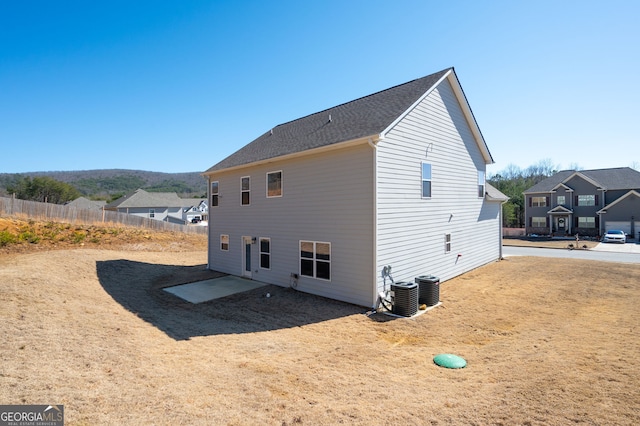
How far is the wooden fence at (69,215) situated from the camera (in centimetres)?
2014

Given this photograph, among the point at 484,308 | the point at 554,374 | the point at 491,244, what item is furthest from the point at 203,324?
the point at 491,244

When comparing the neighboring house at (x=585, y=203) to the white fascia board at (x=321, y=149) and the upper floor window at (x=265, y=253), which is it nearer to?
the white fascia board at (x=321, y=149)

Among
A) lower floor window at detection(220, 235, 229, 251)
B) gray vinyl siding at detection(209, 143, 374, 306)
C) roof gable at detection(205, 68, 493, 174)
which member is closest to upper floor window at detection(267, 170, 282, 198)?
gray vinyl siding at detection(209, 143, 374, 306)

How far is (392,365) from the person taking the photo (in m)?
6.10

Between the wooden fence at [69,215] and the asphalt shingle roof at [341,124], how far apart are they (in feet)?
47.0

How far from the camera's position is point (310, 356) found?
21.3 ft

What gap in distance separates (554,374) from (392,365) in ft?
8.77

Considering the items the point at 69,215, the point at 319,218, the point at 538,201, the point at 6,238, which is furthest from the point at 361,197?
the point at 538,201

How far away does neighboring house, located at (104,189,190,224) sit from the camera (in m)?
48.4

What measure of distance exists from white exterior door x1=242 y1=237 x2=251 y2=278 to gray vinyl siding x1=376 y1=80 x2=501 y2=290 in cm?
704

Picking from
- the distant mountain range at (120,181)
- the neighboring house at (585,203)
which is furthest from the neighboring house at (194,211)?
the neighboring house at (585,203)

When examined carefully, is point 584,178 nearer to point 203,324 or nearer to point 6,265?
point 203,324

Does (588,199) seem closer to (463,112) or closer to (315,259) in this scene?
(463,112)

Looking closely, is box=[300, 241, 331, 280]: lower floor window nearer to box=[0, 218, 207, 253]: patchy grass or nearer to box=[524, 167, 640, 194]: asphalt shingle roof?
box=[0, 218, 207, 253]: patchy grass
